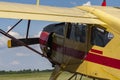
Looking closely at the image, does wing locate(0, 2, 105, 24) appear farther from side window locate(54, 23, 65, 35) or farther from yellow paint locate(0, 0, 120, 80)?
side window locate(54, 23, 65, 35)

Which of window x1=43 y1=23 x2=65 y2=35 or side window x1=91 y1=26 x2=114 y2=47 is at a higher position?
side window x1=91 y1=26 x2=114 y2=47

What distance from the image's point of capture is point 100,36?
11.6 m

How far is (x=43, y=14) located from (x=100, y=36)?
153 centimetres

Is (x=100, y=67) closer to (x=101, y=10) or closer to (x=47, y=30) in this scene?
(x=101, y=10)

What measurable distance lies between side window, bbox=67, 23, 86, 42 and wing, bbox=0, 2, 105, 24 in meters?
0.40

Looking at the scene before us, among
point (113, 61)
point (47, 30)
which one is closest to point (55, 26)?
point (47, 30)

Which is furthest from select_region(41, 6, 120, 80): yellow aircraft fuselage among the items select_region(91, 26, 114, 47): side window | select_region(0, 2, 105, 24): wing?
select_region(0, 2, 105, 24): wing

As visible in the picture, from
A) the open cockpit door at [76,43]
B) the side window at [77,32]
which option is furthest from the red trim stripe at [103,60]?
the side window at [77,32]

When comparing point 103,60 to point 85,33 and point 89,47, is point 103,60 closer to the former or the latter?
point 89,47

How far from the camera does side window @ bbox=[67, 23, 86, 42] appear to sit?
12180 mm

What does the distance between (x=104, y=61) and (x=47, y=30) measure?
10.2ft

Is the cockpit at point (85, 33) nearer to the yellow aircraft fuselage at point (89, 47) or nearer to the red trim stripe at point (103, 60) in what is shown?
the yellow aircraft fuselage at point (89, 47)

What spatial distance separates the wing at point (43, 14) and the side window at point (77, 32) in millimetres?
396

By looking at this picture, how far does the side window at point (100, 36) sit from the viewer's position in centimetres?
1134
